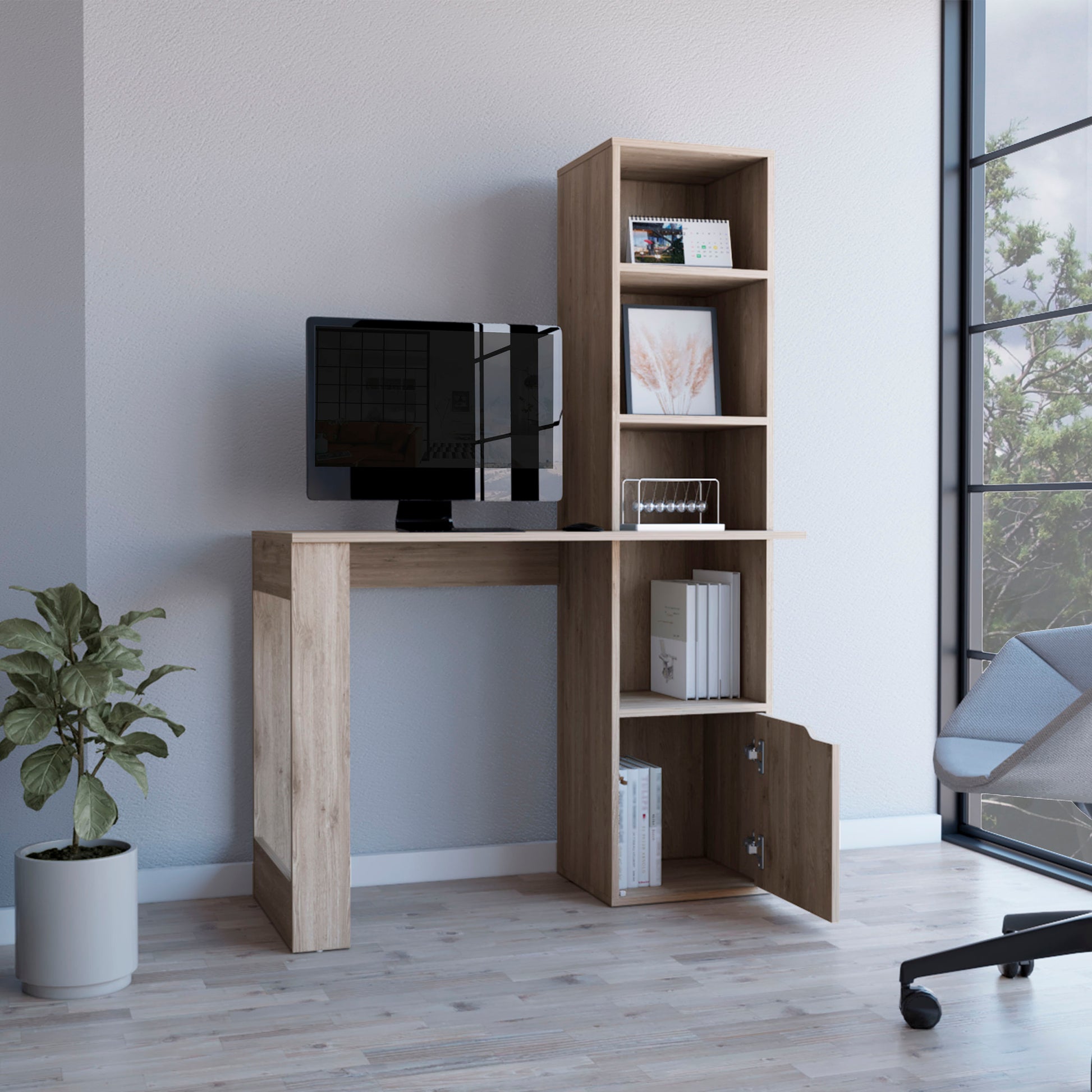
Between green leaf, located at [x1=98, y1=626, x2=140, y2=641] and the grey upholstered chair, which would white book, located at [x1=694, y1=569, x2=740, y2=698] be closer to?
the grey upholstered chair

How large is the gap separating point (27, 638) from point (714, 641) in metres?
1.63

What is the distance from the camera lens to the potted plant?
94.1 inches

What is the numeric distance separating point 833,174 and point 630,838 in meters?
2.01

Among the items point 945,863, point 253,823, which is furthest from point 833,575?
point 253,823

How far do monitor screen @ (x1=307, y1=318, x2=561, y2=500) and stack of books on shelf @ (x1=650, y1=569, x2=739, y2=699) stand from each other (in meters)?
0.45

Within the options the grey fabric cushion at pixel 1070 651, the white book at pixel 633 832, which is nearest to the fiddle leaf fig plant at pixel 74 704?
the white book at pixel 633 832

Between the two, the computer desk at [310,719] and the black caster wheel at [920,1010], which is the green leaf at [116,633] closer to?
the computer desk at [310,719]

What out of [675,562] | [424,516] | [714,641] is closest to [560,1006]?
[714,641]

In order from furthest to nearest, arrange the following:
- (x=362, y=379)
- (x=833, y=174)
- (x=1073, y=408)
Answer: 1. (x=1073, y=408)
2. (x=833, y=174)
3. (x=362, y=379)

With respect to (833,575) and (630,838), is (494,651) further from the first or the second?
(833,575)

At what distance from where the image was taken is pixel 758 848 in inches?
122

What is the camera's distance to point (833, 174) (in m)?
3.60

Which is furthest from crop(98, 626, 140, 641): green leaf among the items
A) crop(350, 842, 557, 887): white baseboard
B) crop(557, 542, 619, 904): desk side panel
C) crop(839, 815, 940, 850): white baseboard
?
crop(839, 815, 940, 850): white baseboard

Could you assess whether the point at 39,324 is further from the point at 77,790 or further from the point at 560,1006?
the point at 560,1006
